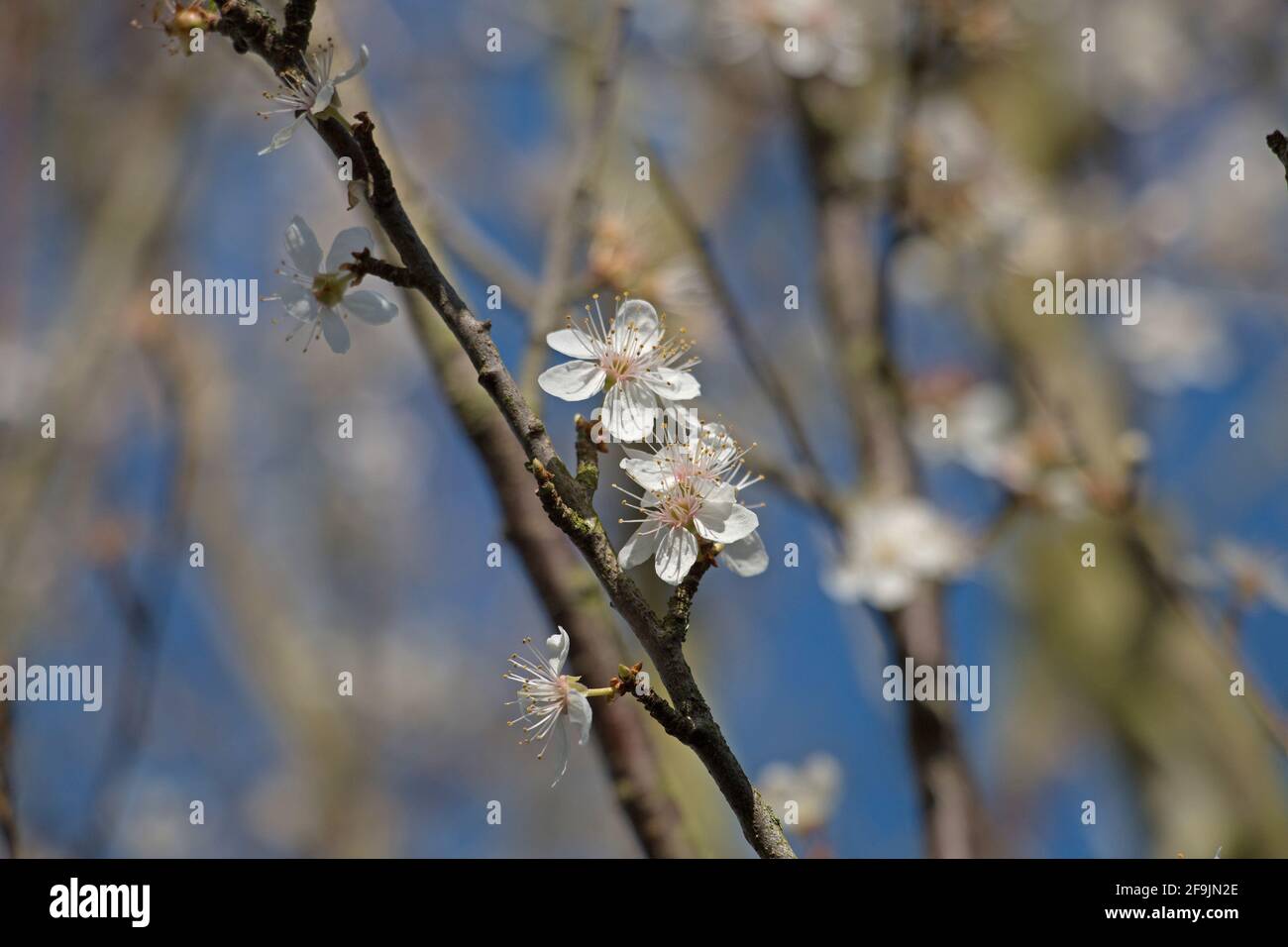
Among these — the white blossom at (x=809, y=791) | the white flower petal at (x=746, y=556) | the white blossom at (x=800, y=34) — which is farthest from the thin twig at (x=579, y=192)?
the white blossom at (x=800, y=34)

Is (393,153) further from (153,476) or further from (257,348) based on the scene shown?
(257,348)

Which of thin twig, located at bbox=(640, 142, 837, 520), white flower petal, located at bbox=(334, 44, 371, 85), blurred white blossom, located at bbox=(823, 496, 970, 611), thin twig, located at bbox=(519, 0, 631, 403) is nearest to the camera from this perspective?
white flower petal, located at bbox=(334, 44, 371, 85)

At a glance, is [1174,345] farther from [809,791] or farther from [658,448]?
[658,448]

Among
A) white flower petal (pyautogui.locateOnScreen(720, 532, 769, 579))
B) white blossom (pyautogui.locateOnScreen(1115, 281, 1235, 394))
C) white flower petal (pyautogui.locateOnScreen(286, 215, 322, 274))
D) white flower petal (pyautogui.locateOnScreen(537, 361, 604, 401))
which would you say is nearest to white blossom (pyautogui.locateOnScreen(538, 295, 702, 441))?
white flower petal (pyautogui.locateOnScreen(537, 361, 604, 401))

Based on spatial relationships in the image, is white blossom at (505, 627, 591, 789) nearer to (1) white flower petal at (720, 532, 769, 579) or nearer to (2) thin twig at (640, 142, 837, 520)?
(1) white flower petal at (720, 532, 769, 579)

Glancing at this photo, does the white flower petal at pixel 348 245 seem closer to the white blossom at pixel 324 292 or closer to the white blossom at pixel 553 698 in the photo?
the white blossom at pixel 324 292
